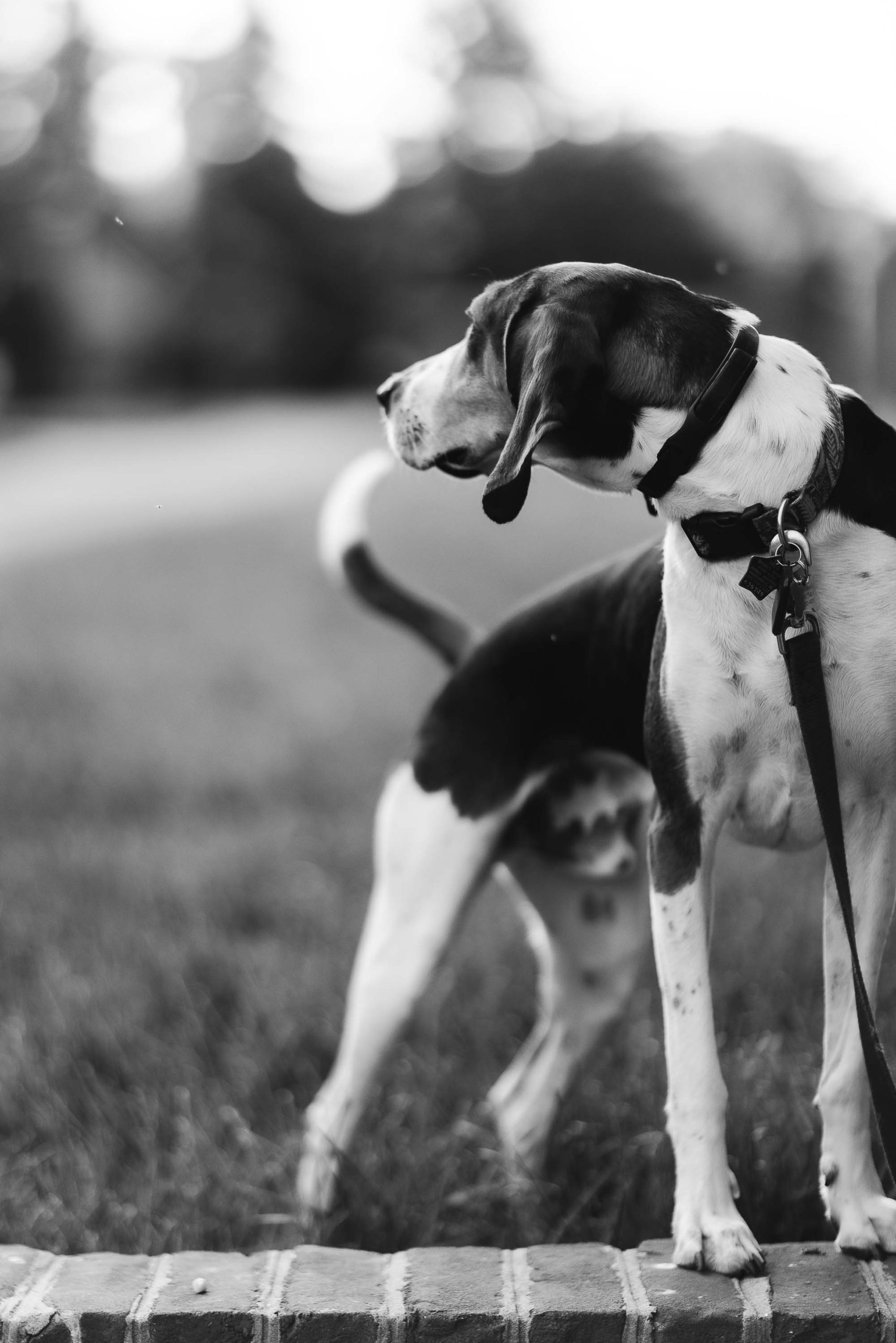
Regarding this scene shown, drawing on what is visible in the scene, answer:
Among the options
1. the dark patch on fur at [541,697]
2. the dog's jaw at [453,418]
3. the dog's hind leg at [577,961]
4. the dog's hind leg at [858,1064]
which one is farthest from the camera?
the dog's hind leg at [577,961]

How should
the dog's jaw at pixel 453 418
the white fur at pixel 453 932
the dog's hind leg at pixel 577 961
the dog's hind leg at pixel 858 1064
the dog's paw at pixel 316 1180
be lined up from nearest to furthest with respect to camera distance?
the dog's hind leg at pixel 858 1064
the dog's jaw at pixel 453 418
the dog's paw at pixel 316 1180
the white fur at pixel 453 932
the dog's hind leg at pixel 577 961

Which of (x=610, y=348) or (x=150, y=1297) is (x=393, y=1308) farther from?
(x=610, y=348)

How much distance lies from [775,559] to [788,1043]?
197cm

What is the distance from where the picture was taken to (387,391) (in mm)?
2670

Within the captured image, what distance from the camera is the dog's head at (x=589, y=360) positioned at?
221 centimetres

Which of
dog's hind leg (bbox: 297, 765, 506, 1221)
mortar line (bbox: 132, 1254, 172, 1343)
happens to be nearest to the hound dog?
dog's hind leg (bbox: 297, 765, 506, 1221)

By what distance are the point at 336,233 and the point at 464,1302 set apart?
43.6 m

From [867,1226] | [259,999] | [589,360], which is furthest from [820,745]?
[259,999]

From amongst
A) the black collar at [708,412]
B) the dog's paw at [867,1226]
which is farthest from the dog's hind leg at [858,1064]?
the black collar at [708,412]

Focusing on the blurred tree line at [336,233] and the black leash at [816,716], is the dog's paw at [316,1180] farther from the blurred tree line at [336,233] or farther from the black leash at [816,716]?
the blurred tree line at [336,233]

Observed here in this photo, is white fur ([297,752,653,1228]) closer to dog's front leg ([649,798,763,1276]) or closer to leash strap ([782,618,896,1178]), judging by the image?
dog's front leg ([649,798,763,1276])

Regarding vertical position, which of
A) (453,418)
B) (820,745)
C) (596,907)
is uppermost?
(453,418)

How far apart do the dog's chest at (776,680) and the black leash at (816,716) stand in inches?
2.7

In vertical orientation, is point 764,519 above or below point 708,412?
below
